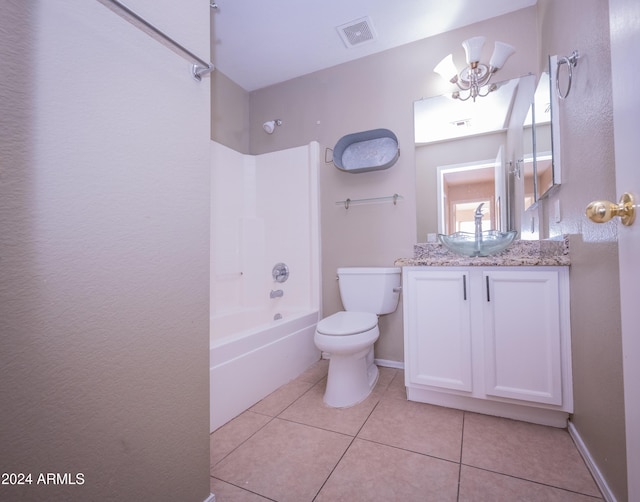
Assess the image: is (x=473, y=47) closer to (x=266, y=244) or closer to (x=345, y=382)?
(x=266, y=244)

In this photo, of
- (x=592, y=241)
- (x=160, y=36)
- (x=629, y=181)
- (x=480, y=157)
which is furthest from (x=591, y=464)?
(x=160, y=36)

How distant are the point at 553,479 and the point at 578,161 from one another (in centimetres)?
126

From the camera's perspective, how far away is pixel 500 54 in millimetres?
1904

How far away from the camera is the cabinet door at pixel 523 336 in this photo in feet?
4.57

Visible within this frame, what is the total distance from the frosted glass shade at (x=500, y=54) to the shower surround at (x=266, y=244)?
1.35m

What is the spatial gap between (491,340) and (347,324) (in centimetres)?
74

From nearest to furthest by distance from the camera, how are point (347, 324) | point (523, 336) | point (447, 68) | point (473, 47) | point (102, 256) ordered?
1. point (102, 256)
2. point (523, 336)
3. point (347, 324)
4. point (473, 47)
5. point (447, 68)

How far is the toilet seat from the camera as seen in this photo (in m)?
1.63

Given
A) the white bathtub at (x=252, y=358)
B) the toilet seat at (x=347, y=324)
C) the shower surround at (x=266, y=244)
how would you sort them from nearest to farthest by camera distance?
the white bathtub at (x=252, y=358) < the toilet seat at (x=347, y=324) < the shower surround at (x=266, y=244)

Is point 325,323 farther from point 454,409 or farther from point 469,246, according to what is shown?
point 469,246

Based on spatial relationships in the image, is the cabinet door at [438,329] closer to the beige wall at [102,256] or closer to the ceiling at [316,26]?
the beige wall at [102,256]

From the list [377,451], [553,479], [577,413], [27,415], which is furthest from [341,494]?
[577,413]

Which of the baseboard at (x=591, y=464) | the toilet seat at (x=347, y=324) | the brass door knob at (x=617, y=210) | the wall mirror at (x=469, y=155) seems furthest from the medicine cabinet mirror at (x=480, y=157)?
the brass door knob at (x=617, y=210)

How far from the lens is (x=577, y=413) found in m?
1.31
